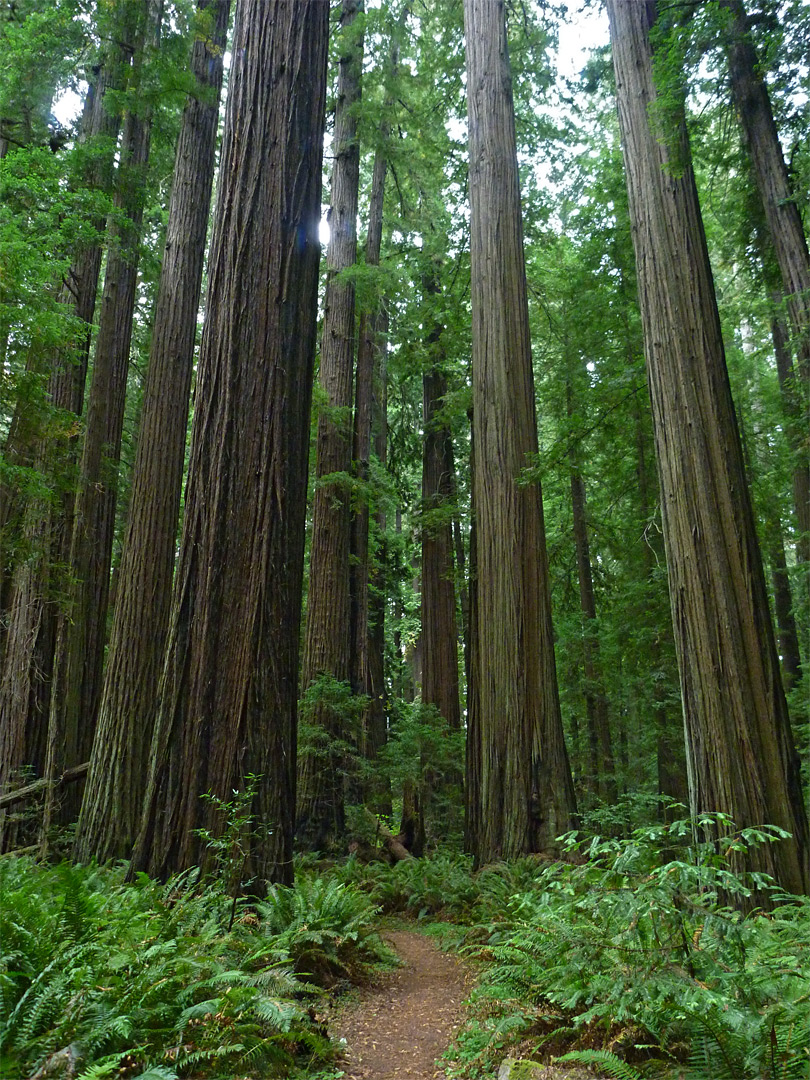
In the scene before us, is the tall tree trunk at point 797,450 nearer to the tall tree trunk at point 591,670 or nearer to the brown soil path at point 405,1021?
the tall tree trunk at point 591,670

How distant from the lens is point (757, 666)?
5.59 m

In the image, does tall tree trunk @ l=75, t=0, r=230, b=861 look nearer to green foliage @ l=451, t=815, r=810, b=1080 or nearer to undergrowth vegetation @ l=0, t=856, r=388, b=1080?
undergrowth vegetation @ l=0, t=856, r=388, b=1080

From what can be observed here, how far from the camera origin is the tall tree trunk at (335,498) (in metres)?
9.63

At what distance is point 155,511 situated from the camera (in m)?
8.34

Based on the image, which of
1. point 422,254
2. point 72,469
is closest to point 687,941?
point 72,469

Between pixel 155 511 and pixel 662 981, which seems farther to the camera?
pixel 155 511

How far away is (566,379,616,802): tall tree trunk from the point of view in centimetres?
1511

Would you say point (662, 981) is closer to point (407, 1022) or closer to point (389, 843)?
point (407, 1022)

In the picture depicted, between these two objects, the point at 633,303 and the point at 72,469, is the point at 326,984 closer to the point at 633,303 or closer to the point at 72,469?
the point at 72,469

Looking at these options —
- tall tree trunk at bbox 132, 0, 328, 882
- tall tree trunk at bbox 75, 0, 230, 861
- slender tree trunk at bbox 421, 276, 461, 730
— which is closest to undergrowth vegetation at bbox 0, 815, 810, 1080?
tall tree trunk at bbox 132, 0, 328, 882

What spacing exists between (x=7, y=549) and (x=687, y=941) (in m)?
8.08

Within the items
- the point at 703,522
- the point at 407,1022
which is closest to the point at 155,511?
the point at 703,522

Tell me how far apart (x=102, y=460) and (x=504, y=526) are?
5635 mm

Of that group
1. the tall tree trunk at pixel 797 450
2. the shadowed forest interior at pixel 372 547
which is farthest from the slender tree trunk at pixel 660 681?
the tall tree trunk at pixel 797 450
